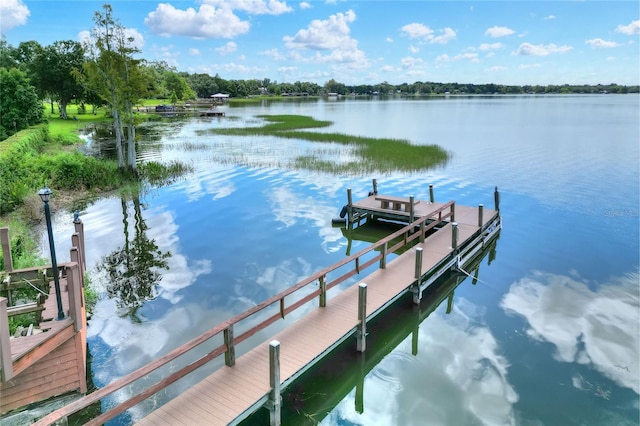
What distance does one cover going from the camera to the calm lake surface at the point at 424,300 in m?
8.45

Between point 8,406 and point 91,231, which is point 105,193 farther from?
point 8,406

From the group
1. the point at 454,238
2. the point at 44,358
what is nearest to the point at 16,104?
the point at 44,358

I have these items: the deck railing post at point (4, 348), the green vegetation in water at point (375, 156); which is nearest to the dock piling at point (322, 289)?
the deck railing post at point (4, 348)

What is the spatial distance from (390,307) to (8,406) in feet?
28.2

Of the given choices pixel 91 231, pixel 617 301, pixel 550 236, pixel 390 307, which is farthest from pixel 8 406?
pixel 550 236

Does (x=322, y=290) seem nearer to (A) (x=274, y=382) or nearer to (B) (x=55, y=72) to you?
(A) (x=274, y=382)

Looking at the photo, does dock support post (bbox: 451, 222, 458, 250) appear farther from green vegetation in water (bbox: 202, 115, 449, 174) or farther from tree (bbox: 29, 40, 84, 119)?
tree (bbox: 29, 40, 84, 119)

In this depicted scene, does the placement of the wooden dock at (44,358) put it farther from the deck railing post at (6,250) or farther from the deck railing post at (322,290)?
the deck railing post at (322,290)

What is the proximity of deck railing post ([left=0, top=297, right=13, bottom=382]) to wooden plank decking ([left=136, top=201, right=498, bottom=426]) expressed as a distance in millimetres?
1971

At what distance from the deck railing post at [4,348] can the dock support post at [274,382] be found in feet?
11.8

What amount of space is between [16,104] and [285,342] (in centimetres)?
4090

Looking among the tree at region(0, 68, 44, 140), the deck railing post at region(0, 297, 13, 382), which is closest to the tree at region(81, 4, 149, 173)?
the tree at region(0, 68, 44, 140)

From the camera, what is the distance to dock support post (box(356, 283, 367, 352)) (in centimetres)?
903

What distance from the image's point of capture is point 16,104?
37656 mm
